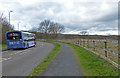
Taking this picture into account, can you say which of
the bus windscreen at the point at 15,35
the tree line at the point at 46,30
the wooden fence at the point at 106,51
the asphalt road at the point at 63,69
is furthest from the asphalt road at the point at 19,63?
the tree line at the point at 46,30

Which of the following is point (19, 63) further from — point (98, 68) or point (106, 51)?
point (106, 51)

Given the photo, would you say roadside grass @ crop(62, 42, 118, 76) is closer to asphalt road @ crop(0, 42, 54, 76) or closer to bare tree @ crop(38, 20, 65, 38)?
asphalt road @ crop(0, 42, 54, 76)

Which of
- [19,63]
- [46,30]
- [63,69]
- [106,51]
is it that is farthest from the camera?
[46,30]

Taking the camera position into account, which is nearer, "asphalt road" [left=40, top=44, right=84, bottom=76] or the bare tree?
"asphalt road" [left=40, top=44, right=84, bottom=76]

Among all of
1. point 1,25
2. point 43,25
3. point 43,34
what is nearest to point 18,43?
point 1,25

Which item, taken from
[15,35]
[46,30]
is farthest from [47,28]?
[15,35]

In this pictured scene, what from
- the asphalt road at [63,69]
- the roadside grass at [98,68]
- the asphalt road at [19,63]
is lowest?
the asphalt road at [19,63]

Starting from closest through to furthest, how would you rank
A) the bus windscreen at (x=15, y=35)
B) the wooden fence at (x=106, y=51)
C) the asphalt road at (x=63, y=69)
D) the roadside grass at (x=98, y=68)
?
the roadside grass at (x=98, y=68), the asphalt road at (x=63, y=69), the wooden fence at (x=106, y=51), the bus windscreen at (x=15, y=35)

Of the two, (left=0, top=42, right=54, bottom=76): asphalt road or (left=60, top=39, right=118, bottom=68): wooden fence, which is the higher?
(left=60, top=39, right=118, bottom=68): wooden fence

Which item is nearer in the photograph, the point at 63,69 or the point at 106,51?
the point at 63,69

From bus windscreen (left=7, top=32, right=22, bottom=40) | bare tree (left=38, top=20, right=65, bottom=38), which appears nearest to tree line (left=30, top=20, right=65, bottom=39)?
bare tree (left=38, top=20, right=65, bottom=38)

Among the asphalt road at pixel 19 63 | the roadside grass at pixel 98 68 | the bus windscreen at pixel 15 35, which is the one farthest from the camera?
the bus windscreen at pixel 15 35

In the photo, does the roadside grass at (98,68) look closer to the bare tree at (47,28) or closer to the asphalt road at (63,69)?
the asphalt road at (63,69)

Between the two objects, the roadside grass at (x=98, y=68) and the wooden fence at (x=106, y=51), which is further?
the wooden fence at (x=106, y=51)
